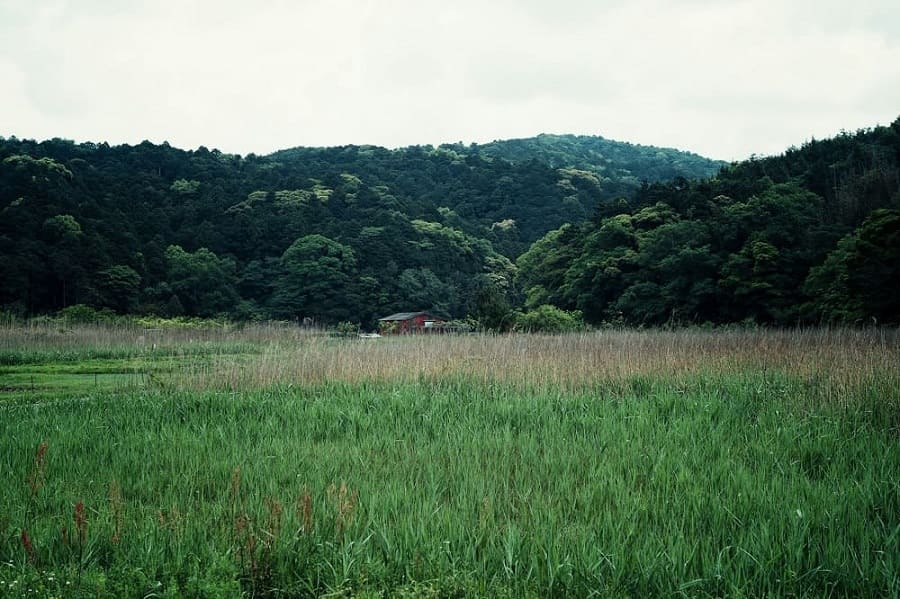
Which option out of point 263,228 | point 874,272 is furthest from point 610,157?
point 874,272

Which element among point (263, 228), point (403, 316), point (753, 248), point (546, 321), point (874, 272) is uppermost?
point (263, 228)

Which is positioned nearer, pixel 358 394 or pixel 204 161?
pixel 358 394

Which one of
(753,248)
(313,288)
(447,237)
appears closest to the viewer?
(753,248)

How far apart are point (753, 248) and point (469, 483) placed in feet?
80.6

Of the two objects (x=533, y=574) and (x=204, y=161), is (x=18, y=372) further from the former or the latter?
(x=204, y=161)

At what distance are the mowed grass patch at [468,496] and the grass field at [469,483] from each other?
2cm

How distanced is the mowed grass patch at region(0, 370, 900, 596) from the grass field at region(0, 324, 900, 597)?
0.8 inches

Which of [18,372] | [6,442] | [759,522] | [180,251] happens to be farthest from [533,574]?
[180,251]

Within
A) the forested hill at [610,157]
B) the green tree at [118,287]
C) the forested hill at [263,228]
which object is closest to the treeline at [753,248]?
the forested hill at [263,228]

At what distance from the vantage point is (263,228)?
54.5 metres

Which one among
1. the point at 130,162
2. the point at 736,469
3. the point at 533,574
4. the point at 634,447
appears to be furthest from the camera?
the point at 130,162

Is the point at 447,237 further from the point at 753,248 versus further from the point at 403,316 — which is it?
the point at 753,248

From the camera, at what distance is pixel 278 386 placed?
9.27 metres

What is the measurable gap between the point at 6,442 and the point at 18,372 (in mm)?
9207
